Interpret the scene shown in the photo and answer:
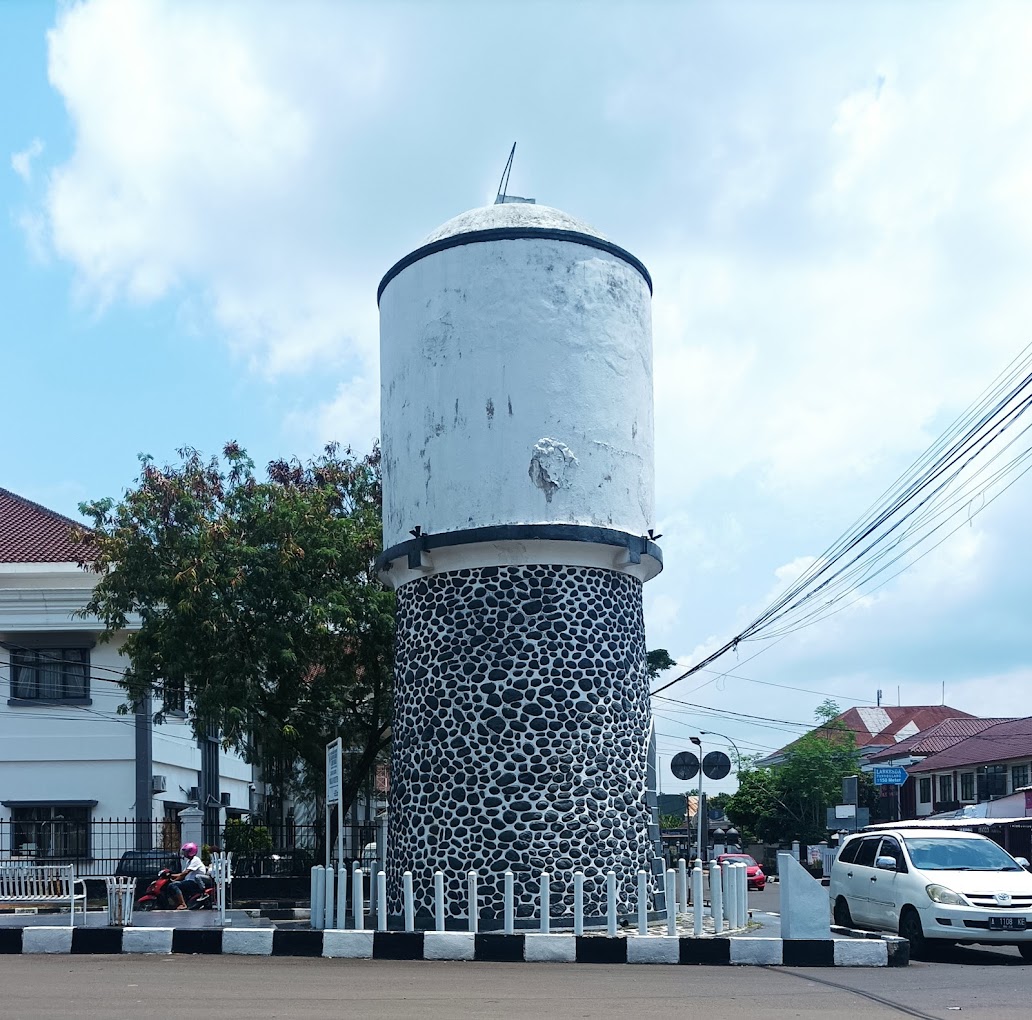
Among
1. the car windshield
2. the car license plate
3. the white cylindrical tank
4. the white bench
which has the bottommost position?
the white bench

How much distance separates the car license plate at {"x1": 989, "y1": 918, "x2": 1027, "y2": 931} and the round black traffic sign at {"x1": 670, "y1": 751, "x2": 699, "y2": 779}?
633 cm

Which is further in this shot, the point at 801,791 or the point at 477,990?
the point at 801,791

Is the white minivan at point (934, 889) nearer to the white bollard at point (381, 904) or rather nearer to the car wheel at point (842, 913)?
the car wheel at point (842, 913)

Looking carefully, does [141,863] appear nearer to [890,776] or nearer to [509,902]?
[509,902]

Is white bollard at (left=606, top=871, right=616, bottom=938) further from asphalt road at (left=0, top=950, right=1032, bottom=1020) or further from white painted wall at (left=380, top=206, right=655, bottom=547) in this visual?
white painted wall at (left=380, top=206, right=655, bottom=547)

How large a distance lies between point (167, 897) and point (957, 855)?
10.7 metres

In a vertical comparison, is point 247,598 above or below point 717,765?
→ above

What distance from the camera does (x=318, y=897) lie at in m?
16.4

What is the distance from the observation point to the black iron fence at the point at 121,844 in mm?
27109

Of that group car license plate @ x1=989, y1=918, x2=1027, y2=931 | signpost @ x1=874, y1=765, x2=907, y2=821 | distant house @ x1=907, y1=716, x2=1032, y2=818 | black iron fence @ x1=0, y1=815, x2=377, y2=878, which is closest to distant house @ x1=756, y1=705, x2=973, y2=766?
distant house @ x1=907, y1=716, x2=1032, y2=818

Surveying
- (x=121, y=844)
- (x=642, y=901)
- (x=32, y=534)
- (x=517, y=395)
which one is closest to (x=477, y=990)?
(x=642, y=901)

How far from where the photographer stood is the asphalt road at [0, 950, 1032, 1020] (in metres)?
10.1

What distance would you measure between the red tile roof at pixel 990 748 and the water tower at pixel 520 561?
37.3 m

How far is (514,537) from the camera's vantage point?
17547 mm
